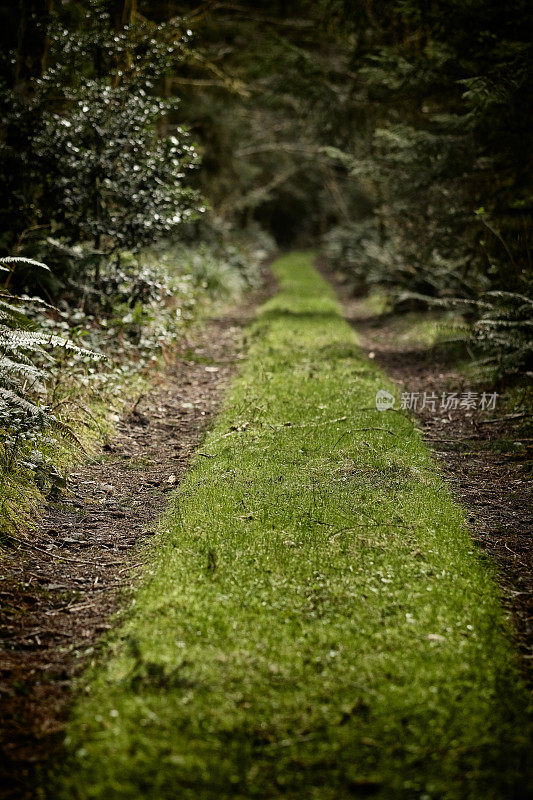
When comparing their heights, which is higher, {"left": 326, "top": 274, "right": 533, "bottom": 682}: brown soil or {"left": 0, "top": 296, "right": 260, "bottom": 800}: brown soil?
{"left": 326, "top": 274, "right": 533, "bottom": 682}: brown soil

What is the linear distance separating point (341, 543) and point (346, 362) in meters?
4.80

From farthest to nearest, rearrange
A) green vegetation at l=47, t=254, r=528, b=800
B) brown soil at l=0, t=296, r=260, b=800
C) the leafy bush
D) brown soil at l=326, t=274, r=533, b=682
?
the leafy bush, brown soil at l=326, t=274, r=533, b=682, brown soil at l=0, t=296, r=260, b=800, green vegetation at l=47, t=254, r=528, b=800

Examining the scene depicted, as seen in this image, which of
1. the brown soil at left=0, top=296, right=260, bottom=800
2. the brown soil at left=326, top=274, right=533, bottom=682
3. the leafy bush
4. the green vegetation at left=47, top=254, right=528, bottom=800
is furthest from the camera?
the leafy bush

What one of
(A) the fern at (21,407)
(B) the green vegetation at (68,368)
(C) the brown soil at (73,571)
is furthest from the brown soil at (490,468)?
(A) the fern at (21,407)

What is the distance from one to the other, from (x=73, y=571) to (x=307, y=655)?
5.52 feet

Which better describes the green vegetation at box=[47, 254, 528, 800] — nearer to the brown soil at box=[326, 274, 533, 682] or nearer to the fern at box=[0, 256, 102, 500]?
the brown soil at box=[326, 274, 533, 682]

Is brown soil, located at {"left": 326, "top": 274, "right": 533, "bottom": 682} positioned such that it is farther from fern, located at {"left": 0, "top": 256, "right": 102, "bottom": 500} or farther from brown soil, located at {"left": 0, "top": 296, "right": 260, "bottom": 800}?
fern, located at {"left": 0, "top": 256, "right": 102, "bottom": 500}

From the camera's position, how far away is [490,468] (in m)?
5.26

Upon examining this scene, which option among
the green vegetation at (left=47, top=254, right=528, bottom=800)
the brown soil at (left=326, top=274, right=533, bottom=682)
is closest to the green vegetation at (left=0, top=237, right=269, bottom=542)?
the green vegetation at (left=47, top=254, right=528, bottom=800)

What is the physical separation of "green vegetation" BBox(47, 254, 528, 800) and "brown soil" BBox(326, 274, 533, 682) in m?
0.17

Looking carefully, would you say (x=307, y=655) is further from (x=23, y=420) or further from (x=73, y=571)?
(x=23, y=420)

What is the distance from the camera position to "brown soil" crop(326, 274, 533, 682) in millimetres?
3604

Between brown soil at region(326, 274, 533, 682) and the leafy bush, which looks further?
the leafy bush

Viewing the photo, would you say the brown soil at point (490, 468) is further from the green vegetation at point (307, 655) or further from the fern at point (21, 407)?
the fern at point (21, 407)
